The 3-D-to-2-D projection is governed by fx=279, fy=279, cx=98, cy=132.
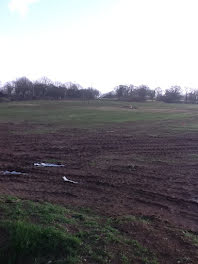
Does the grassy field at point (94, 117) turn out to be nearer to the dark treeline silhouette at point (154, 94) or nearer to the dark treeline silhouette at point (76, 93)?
the dark treeline silhouette at point (76, 93)

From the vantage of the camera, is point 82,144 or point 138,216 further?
point 82,144

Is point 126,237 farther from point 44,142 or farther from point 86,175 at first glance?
point 44,142

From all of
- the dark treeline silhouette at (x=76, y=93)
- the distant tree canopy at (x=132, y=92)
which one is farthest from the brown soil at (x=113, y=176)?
the distant tree canopy at (x=132, y=92)

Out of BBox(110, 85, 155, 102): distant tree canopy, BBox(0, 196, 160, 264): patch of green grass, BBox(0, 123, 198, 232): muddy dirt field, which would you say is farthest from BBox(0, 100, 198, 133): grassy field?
BBox(110, 85, 155, 102): distant tree canopy

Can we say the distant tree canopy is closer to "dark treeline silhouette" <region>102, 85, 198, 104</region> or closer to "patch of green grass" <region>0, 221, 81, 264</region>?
"dark treeline silhouette" <region>102, 85, 198, 104</region>

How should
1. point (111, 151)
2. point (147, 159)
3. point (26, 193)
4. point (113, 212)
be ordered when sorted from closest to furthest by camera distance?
point (113, 212)
point (26, 193)
point (147, 159)
point (111, 151)

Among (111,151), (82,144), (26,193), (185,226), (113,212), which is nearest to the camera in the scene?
(185,226)

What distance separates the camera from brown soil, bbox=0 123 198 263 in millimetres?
8086

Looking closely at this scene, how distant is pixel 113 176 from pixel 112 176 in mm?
40

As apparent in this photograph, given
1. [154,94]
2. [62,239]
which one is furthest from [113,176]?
[154,94]

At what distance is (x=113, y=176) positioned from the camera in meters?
11.0

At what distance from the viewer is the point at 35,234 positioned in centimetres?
596

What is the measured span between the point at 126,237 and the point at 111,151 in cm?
1014

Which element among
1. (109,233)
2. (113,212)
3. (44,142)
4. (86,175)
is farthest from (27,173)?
(44,142)
